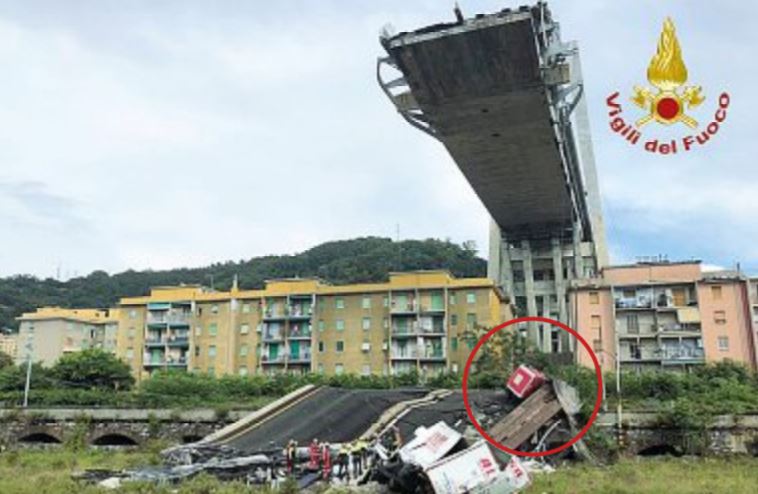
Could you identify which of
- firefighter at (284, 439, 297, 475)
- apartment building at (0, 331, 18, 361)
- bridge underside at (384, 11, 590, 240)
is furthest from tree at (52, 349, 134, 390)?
apartment building at (0, 331, 18, 361)

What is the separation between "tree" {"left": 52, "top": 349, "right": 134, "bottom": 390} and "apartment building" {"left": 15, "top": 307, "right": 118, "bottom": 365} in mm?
21260

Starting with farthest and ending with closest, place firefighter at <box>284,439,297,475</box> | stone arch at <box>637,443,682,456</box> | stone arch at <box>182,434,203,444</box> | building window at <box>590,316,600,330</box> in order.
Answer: building window at <box>590,316,600,330</box>, stone arch at <box>182,434,203,444</box>, stone arch at <box>637,443,682,456</box>, firefighter at <box>284,439,297,475</box>

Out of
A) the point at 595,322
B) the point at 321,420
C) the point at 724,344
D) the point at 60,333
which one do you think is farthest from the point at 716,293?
the point at 60,333

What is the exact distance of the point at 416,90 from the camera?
122ft

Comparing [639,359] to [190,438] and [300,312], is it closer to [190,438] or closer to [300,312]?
[300,312]

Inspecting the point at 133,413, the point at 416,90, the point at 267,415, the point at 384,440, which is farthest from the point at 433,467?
the point at 416,90

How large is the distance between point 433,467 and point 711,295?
41.7 metres

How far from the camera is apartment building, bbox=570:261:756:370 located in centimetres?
4834

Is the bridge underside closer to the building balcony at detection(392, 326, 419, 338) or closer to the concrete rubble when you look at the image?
the building balcony at detection(392, 326, 419, 338)

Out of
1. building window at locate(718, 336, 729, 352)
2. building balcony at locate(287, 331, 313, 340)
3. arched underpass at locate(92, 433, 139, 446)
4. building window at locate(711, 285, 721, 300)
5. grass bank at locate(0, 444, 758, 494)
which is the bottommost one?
arched underpass at locate(92, 433, 139, 446)

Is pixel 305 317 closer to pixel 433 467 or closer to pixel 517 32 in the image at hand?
pixel 517 32

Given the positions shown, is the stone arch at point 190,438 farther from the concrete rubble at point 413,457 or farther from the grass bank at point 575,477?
the concrete rubble at point 413,457

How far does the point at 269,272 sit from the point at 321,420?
7342cm

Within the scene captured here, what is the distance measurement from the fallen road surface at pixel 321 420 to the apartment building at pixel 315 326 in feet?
82.3
